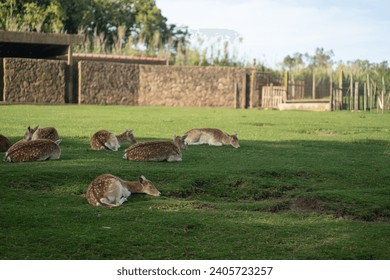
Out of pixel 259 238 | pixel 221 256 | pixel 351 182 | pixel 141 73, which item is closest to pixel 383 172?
pixel 351 182

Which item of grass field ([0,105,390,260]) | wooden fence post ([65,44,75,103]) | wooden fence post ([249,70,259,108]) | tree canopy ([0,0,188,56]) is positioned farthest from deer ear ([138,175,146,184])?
tree canopy ([0,0,188,56])

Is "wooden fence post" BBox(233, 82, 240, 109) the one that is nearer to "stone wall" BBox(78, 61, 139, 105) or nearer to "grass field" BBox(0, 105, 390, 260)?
"stone wall" BBox(78, 61, 139, 105)

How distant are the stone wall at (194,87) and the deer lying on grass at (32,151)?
94.6ft

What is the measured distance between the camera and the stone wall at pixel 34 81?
114 ft

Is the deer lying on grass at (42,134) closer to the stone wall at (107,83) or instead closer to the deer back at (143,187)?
the deer back at (143,187)

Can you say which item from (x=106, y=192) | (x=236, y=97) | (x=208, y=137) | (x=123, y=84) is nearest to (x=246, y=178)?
(x=106, y=192)

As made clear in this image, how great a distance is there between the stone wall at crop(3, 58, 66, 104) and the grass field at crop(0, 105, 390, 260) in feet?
72.7

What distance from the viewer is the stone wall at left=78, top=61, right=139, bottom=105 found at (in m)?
37.4

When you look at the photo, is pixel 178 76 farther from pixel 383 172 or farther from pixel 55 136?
pixel 383 172

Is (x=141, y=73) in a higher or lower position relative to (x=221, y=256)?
higher

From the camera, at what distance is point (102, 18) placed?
63.6 m

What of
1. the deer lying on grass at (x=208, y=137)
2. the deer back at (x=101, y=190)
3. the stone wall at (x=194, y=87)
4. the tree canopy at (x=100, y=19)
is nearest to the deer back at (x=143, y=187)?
the deer back at (x=101, y=190)

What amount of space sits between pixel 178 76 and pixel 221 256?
34.2 meters

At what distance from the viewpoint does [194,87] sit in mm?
40750
